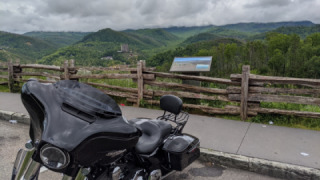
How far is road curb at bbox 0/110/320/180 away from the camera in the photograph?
357 cm

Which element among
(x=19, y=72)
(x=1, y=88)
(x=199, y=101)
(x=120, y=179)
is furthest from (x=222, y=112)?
(x=1, y=88)

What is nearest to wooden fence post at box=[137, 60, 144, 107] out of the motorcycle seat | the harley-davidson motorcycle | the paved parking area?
the paved parking area

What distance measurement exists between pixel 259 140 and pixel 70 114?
383cm

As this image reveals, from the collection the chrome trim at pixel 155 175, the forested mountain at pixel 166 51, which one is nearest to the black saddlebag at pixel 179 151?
the chrome trim at pixel 155 175

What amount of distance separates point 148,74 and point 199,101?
1.52 meters

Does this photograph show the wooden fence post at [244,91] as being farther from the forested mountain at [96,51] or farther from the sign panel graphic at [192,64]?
the forested mountain at [96,51]

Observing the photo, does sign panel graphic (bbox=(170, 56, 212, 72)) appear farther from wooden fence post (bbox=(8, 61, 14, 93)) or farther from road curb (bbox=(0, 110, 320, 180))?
Answer: wooden fence post (bbox=(8, 61, 14, 93))

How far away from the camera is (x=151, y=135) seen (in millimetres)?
2752

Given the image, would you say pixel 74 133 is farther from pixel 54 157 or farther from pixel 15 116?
pixel 15 116

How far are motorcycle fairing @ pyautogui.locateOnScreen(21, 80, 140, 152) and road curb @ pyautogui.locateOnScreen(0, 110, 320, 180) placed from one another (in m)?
2.49

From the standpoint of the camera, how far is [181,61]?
6.80m

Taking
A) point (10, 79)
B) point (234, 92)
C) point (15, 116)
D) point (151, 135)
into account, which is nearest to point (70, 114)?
point (151, 135)

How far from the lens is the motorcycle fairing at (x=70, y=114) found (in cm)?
163

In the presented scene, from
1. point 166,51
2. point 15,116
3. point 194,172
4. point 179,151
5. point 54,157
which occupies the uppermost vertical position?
point 166,51
